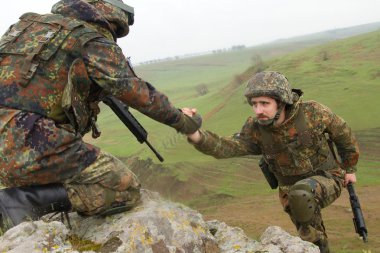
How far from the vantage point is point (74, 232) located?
13.7 ft

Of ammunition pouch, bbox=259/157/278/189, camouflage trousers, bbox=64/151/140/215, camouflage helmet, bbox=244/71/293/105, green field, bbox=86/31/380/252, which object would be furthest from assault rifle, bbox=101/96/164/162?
green field, bbox=86/31/380/252

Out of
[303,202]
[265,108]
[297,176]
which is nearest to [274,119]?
[265,108]

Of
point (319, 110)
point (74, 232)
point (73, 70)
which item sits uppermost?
point (73, 70)

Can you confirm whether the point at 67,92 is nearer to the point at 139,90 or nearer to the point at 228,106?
the point at 139,90

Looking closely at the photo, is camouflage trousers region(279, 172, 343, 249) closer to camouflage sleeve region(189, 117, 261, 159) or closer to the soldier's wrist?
the soldier's wrist

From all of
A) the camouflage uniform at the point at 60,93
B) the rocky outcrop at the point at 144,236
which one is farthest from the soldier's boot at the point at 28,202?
the rocky outcrop at the point at 144,236

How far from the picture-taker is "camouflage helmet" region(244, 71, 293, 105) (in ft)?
18.2

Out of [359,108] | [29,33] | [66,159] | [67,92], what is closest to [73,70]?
[67,92]

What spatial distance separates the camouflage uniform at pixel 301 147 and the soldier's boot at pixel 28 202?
2.05m

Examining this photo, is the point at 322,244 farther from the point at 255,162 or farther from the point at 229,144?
the point at 255,162

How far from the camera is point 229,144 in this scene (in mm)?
5973

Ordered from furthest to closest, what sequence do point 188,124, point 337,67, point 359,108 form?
point 337,67, point 359,108, point 188,124

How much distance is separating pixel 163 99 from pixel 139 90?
34 centimetres

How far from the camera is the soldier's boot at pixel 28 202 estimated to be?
3.94 m
